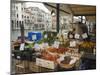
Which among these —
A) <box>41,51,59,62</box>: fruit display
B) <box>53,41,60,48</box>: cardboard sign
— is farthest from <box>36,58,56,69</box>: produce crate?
<box>53,41,60,48</box>: cardboard sign

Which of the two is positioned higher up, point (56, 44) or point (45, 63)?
point (56, 44)

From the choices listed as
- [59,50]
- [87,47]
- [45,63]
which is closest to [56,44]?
[59,50]

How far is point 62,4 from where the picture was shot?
6.86ft

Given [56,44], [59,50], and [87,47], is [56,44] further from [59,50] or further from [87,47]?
[87,47]

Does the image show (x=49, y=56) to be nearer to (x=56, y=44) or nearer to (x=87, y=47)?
(x=56, y=44)

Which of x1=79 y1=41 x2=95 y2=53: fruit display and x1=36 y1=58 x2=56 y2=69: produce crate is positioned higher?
x1=79 y1=41 x2=95 y2=53: fruit display

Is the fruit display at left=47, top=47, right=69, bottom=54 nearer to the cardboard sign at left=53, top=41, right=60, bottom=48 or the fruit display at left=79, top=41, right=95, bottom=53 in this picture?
the cardboard sign at left=53, top=41, right=60, bottom=48

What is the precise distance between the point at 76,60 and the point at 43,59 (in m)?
0.38

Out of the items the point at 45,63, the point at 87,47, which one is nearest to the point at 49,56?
the point at 45,63

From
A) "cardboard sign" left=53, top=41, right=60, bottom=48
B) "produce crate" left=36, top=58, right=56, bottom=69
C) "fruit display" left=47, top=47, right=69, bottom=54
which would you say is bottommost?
"produce crate" left=36, top=58, right=56, bottom=69

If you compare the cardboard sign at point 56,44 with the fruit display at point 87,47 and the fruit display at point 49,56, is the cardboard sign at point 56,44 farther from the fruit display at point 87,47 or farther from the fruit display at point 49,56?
the fruit display at point 87,47

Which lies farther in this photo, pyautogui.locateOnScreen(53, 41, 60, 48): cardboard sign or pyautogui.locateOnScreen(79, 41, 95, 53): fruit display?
pyautogui.locateOnScreen(79, 41, 95, 53): fruit display

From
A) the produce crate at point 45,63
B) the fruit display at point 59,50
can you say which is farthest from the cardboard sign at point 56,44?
the produce crate at point 45,63

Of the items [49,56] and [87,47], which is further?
[87,47]
